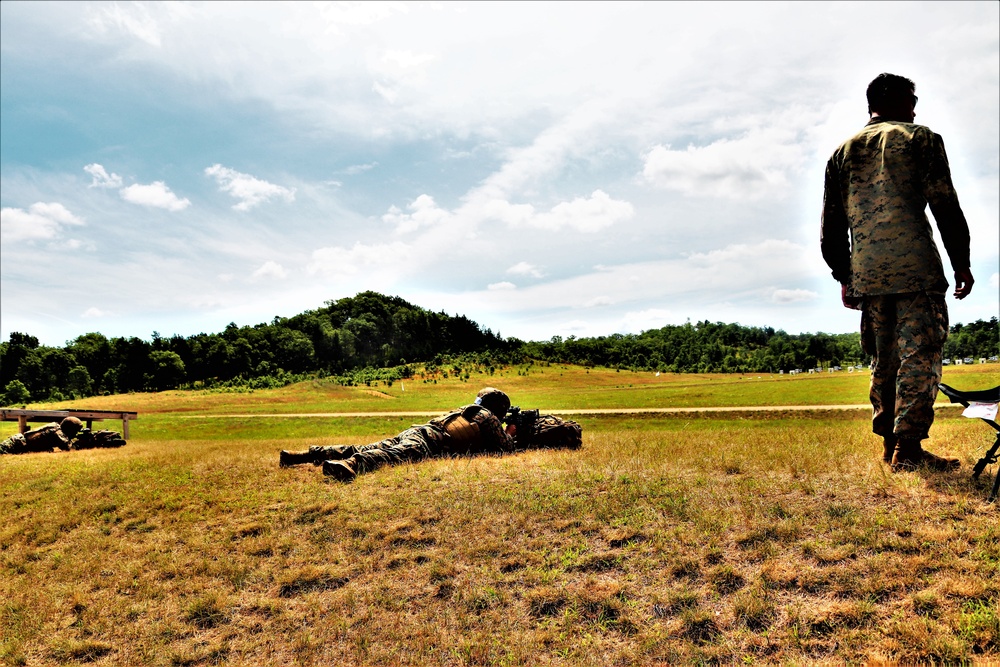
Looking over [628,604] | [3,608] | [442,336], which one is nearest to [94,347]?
[442,336]

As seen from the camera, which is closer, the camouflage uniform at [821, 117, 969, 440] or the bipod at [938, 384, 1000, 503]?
A: the bipod at [938, 384, 1000, 503]

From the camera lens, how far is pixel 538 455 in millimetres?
11203

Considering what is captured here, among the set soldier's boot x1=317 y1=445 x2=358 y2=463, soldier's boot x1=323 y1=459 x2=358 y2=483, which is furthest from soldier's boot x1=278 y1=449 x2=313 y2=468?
soldier's boot x1=323 y1=459 x2=358 y2=483

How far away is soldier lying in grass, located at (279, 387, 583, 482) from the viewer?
1026 cm

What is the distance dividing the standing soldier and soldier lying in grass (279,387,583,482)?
675cm

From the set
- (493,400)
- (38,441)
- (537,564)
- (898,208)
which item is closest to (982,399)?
(898,208)

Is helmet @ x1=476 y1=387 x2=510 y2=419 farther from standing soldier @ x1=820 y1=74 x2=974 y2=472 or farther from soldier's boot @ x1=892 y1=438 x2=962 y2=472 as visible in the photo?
soldier's boot @ x1=892 y1=438 x2=962 y2=472

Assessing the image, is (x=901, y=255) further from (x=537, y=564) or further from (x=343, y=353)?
(x=343, y=353)

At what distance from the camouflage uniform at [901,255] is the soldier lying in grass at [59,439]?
24617 mm

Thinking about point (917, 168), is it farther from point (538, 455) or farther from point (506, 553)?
point (538, 455)

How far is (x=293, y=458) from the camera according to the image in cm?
1123

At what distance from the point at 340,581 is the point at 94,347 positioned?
344 feet

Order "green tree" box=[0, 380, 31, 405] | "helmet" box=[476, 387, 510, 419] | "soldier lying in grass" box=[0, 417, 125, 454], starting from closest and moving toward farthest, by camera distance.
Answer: "helmet" box=[476, 387, 510, 419], "soldier lying in grass" box=[0, 417, 125, 454], "green tree" box=[0, 380, 31, 405]

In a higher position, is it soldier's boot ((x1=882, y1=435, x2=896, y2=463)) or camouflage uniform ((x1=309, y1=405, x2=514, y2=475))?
soldier's boot ((x1=882, y1=435, x2=896, y2=463))
